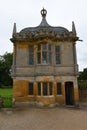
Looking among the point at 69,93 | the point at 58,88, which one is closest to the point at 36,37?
A: the point at 58,88

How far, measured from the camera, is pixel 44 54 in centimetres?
2078

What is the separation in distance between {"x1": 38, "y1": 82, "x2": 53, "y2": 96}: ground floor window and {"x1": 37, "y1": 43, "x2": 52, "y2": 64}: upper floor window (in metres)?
2.38

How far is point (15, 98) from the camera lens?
20734mm

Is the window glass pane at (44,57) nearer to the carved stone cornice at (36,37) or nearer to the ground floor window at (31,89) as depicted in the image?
the carved stone cornice at (36,37)

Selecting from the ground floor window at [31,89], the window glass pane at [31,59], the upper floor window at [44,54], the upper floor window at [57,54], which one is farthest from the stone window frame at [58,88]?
the window glass pane at [31,59]

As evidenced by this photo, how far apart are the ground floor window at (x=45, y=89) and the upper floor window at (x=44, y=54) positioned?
7.82 ft

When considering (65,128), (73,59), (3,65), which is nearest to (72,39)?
(73,59)

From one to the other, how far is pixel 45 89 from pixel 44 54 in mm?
3826

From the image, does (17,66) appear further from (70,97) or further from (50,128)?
(50,128)

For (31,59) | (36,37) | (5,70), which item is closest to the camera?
(36,37)

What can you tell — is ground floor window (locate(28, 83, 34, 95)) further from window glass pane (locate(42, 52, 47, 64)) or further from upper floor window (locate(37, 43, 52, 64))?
window glass pane (locate(42, 52, 47, 64))

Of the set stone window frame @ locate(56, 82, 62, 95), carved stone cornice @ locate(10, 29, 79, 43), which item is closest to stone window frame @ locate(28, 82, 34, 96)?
stone window frame @ locate(56, 82, 62, 95)

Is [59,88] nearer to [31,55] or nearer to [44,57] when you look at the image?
[44,57]

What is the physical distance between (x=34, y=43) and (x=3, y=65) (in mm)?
52758
